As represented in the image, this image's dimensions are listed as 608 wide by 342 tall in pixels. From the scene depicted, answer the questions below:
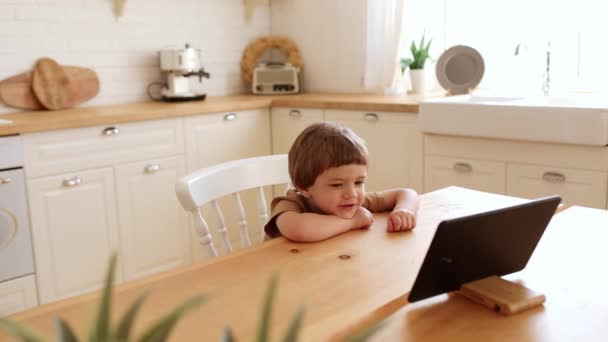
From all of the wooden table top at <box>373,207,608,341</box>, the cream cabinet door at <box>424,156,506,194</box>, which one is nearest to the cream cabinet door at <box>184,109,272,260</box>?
the cream cabinet door at <box>424,156,506,194</box>

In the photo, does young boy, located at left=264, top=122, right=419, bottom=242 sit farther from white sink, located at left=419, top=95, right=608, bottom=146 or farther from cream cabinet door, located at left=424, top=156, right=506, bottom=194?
cream cabinet door, located at left=424, top=156, right=506, bottom=194

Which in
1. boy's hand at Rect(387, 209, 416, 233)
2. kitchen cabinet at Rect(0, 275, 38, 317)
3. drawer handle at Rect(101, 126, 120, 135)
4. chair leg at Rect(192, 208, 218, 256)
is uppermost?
drawer handle at Rect(101, 126, 120, 135)

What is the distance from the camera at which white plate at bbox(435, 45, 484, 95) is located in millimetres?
3266

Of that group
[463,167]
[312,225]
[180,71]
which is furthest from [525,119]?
[180,71]

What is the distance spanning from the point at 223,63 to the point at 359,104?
117 centimetres

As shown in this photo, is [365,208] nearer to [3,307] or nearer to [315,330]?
[315,330]

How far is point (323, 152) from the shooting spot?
50.3 inches

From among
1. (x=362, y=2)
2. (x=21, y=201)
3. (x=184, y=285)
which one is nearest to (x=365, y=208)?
(x=184, y=285)

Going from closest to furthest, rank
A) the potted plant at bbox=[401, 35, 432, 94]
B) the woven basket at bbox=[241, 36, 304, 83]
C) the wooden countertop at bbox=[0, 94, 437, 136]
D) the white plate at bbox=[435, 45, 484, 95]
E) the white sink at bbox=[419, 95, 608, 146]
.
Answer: the white sink at bbox=[419, 95, 608, 146]
the wooden countertop at bbox=[0, 94, 437, 136]
the white plate at bbox=[435, 45, 484, 95]
the potted plant at bbox=[401, 35, 432, 94]
the woven basket at bbox=[241, 36, 304, 83]

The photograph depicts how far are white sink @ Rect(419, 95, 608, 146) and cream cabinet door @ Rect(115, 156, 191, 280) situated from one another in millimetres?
1234

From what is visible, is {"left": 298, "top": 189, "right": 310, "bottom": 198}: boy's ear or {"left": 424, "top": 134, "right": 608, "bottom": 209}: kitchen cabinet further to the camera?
{"left": 424, "top": 134, "right": 608, "bottom": 209}: kitchen cabinet

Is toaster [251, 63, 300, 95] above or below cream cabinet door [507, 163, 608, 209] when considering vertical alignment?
above

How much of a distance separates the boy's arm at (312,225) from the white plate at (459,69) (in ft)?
7.11

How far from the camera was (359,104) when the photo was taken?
122 inches
